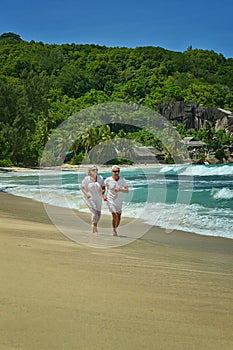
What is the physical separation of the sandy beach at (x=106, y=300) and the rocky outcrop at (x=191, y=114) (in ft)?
350

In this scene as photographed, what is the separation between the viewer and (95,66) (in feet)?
418

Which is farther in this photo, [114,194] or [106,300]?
[114,194]

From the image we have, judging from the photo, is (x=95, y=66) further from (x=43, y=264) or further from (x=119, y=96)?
(x=43, y=264)

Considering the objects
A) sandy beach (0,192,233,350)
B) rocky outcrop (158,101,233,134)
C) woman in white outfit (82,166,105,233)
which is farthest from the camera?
rocky outcrop (158,101,233,134)

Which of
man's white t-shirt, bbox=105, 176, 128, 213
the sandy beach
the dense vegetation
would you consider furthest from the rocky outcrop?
the sandy beach

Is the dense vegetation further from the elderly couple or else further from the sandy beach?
the sandy beach

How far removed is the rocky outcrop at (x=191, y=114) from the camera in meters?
111

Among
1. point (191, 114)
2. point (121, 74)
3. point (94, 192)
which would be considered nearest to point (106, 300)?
point (94, 192)

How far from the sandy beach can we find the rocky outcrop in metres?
107

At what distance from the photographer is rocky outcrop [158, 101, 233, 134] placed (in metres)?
111

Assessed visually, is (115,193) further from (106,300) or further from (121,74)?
(121,74)

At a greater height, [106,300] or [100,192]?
[100,192]

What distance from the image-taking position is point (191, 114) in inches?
4441

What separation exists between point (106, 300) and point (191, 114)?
366 feet
